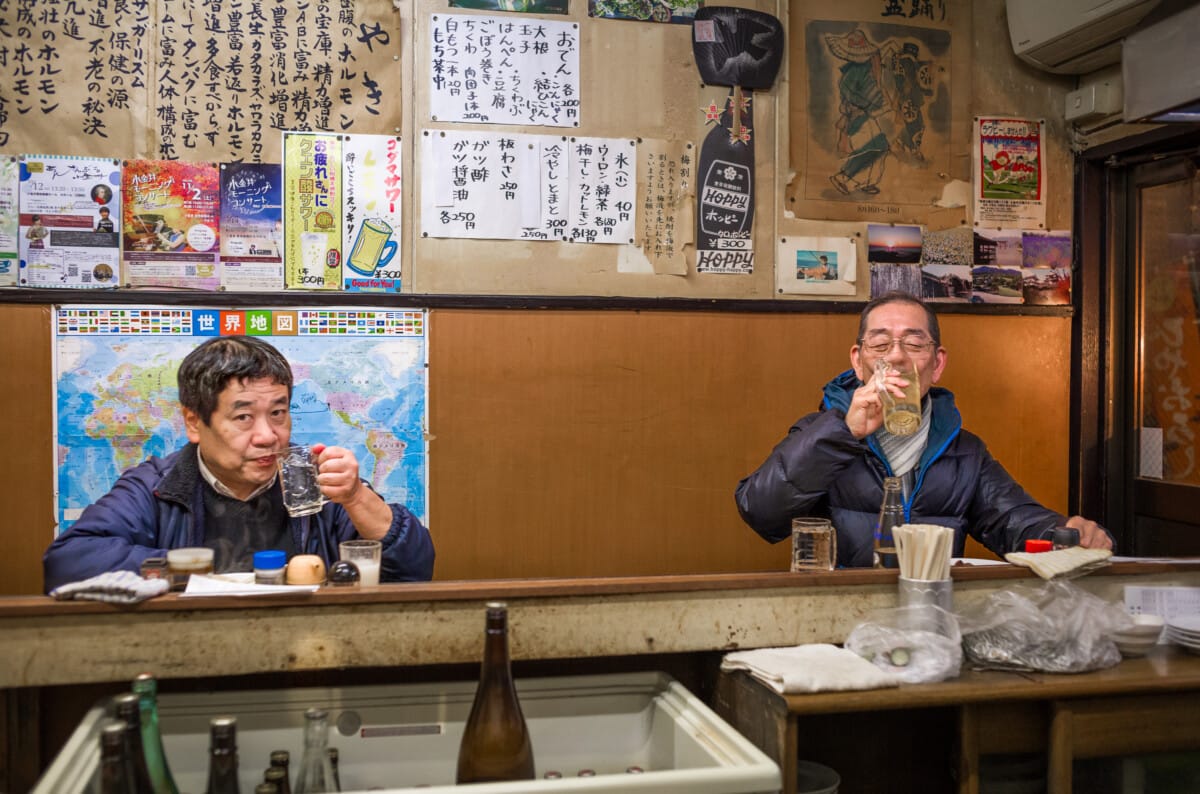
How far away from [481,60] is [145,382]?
1.54 meters

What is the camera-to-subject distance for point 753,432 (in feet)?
11.5

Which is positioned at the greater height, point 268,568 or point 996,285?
point 996,285

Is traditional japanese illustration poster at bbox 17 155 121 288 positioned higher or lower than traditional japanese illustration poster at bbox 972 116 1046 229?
lower

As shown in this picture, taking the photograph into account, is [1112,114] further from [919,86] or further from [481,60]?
[481,60]

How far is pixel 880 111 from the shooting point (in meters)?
3.62

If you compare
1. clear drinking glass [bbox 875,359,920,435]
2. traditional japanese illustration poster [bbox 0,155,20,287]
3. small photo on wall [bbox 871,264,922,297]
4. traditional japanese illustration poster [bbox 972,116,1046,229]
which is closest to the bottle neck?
clear drinking glass [bbox 875,359,920,435]

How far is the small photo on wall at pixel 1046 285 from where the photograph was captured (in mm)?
3701

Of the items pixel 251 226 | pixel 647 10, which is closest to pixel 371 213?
pixel 251 226

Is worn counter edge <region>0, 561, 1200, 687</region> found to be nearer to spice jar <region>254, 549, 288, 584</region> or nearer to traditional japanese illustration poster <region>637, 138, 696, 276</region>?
spice jar <region>254, 549, 288, 584</region>

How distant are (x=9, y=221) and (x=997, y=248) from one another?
3431mm

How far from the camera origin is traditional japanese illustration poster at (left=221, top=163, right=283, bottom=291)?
3.18 metres

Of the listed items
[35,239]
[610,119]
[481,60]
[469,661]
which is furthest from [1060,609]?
[35,239]

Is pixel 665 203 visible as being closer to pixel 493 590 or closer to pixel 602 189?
pixel 602 189

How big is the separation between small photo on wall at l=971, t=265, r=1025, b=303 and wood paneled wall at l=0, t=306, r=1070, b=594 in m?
0.12
